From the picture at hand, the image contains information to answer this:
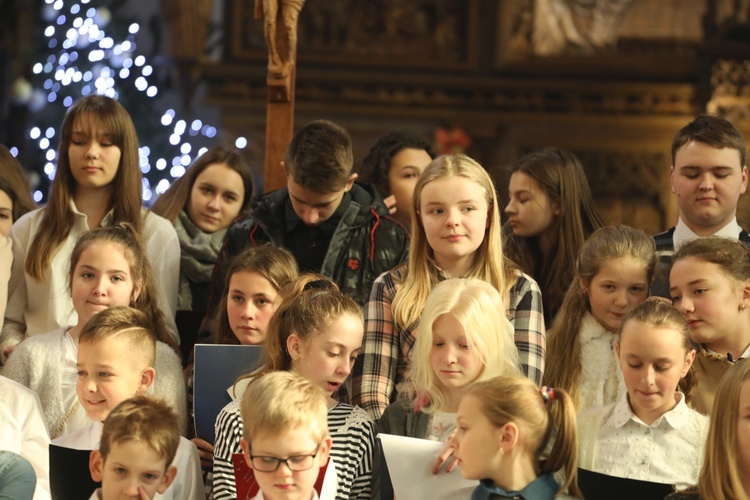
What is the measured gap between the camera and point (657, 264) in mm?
3547

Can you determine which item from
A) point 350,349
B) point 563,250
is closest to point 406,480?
point 350,349

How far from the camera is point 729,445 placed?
2754 millimetres

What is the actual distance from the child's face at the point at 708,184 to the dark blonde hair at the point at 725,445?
1046 mm

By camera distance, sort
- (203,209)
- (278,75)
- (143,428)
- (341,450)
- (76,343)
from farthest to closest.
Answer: (203,209), (278,75), (76,343), (341,450), (143,428)

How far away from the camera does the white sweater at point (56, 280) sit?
156 inches

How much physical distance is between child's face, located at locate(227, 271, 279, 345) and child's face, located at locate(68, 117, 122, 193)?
715 millimetres

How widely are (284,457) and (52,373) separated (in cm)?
111

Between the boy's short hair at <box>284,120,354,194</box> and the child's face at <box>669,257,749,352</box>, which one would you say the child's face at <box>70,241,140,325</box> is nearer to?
the boy's short hair at <box>284,120,354,194</box>

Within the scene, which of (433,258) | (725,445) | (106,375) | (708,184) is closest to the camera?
(725,445)

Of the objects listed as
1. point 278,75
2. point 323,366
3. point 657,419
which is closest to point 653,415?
point 657,419

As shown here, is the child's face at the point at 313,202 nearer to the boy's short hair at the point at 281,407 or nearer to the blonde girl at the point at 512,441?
the boy's short hair at the point at 281,407

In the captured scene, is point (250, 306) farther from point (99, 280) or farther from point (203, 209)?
point (203, 209)

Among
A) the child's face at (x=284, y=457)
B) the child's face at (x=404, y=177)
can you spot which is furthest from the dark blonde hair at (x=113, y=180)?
the child's face at (x=284, y=457)

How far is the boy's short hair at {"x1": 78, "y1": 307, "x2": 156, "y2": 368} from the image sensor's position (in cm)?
328
